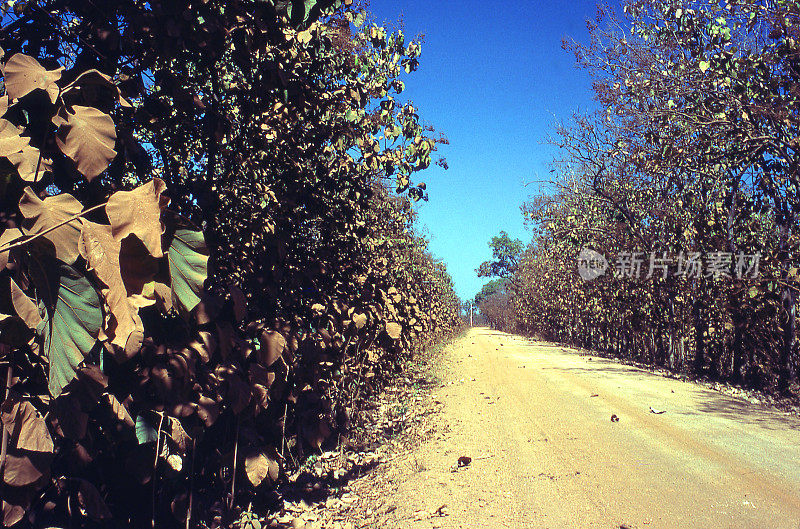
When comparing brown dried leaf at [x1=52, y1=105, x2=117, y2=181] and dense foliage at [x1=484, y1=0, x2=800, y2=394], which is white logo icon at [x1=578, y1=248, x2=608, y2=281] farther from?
brown dried leaf at [x1=52, y1=105, x2=117, y2=181]

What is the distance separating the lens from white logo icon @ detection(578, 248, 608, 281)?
19406 millimetres

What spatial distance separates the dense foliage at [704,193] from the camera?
8.33m

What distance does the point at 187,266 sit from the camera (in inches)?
49.1

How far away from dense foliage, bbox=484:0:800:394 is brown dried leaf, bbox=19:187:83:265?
29.0 ft

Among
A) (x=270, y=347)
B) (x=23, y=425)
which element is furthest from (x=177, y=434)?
(x=23, y=425)

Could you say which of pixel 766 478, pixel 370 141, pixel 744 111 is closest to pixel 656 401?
pixel 766 478

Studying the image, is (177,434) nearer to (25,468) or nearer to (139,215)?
(25,468)

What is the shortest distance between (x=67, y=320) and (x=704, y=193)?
14.2m

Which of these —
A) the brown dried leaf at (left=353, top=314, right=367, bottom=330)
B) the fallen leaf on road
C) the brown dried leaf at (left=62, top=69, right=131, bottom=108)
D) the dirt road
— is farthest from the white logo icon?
the brown dried leaf at (left=62, top=69, right=131, bottom=108)

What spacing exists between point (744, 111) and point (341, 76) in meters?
7.23

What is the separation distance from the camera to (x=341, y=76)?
417 cm

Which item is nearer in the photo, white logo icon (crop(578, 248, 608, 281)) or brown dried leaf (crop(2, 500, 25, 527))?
brown dried leaf (crop(2, 500, 25, 527))

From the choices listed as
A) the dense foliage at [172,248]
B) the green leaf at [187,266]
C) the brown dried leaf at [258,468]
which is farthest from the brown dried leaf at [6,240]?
the brown dried leaf at [258,468]

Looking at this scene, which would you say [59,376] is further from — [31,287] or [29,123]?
[29,123]
